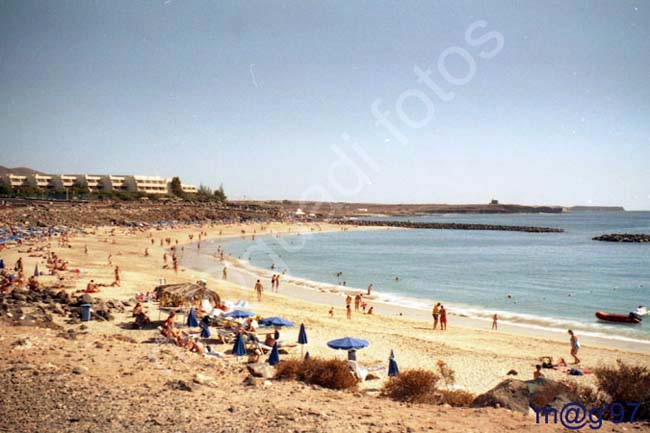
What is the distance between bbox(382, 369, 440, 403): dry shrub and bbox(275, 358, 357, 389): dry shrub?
2.99ft

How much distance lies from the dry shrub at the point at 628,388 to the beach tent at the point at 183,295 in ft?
44.4

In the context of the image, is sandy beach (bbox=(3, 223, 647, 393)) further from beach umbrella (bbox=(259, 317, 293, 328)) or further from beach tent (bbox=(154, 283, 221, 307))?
beach umbrella (bbox=(259, 317, 293, 328))

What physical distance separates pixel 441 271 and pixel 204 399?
109 feet

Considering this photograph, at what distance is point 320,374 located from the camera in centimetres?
875

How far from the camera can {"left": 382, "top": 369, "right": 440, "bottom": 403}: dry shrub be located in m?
7.96

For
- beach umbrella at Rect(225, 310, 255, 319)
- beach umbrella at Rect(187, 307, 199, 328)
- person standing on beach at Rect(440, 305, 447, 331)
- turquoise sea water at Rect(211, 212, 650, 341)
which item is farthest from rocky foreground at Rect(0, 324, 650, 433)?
turquoise sea water at Rect(211, 212, 650, 341)

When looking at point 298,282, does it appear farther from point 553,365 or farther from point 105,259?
point 553,365

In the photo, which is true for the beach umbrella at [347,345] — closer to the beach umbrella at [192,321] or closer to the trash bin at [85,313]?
the beach umbrella at [192,321]

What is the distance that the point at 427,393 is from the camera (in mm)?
8000

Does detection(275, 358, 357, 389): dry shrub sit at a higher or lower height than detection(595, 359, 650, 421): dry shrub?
lower

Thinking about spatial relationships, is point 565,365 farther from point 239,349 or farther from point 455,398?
point 239,349

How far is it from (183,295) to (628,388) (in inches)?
570

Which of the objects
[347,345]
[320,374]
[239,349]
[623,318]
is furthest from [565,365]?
[623,318]

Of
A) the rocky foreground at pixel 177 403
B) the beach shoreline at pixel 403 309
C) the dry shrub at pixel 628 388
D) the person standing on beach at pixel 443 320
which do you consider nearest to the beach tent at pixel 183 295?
the rocky foreground at pixel 177 403
